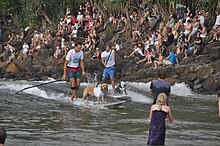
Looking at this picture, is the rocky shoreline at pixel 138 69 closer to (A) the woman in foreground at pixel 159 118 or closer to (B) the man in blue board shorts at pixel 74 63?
(B) the man in blue board shorts at pixel 74 63

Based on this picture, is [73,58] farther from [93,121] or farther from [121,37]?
[121,37]

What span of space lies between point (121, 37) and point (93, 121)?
72.1 ft

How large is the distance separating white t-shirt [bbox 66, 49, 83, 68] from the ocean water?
106 centimetres

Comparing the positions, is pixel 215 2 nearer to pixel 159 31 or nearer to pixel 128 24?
pixel 159 31

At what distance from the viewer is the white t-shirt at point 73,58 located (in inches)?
615

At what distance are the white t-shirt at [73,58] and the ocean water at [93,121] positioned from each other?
1.06 meters

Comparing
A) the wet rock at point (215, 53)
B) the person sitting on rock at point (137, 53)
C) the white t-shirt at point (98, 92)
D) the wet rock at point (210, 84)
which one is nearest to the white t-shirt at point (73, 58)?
the white t-shirt at point (98, 92)

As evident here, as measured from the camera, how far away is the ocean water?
34.0ft

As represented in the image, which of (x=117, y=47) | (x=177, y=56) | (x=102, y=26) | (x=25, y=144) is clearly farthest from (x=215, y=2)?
(x=25, y=144)

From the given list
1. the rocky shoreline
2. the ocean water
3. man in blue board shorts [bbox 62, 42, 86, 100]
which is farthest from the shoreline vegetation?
man in blue board shorts [bbox 62, 42, 86, 100]

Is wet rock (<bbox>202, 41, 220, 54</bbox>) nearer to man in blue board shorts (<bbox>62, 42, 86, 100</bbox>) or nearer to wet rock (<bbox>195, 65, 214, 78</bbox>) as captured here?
wet rock (<bbox>195, 65, 214, 78</bbox>)

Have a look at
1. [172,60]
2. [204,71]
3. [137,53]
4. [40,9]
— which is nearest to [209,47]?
[172,60]

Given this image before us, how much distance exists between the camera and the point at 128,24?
1377 inches

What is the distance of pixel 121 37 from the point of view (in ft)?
112
